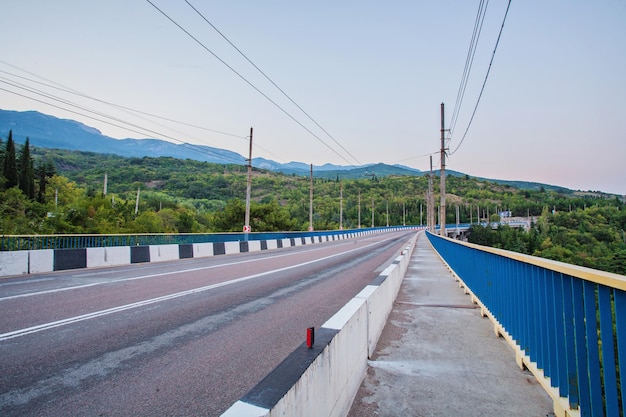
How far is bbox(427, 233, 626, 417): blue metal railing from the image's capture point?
2.22 meters

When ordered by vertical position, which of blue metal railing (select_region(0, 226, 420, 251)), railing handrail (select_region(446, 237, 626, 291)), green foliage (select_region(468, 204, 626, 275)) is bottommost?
green foliage (select_region(468, 204, 626, 275))

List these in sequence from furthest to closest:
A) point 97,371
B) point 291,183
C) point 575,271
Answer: point 291,183
point 97,371
point 575,271

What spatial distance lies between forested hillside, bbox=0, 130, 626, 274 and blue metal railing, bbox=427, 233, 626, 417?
91.0 feet

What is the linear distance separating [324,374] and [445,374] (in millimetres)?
2145

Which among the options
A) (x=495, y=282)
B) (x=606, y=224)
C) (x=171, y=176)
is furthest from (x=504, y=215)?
(x=495, y=282)

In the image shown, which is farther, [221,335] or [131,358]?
[221,335]

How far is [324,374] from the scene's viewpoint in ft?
8.48

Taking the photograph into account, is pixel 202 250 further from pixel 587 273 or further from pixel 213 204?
pixel 213 204

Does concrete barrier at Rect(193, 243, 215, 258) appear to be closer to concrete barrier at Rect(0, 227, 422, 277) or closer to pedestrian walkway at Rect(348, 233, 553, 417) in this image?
concrete barrier at Rect(0, 227, 422, 277)

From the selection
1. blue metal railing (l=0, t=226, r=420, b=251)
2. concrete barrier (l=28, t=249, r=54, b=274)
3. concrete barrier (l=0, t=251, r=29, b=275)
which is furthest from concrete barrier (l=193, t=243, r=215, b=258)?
concrete barrier (l=0, t=251, r=29, b=275)

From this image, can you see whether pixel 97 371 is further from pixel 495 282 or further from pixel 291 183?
pixel 291 183

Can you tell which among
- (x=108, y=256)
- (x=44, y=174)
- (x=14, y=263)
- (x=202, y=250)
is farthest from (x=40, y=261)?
(x=44, y=174)

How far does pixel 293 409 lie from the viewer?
197 centimetres

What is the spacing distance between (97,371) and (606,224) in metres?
136
